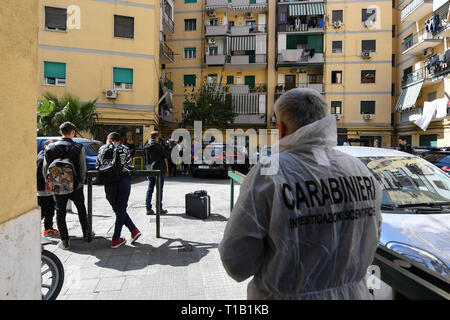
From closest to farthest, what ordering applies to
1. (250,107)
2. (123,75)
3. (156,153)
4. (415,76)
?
1. (156,153)
2. (123,75)
3. (415,76)
4. (250,107)

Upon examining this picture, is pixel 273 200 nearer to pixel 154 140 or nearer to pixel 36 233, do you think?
pixel 36 233

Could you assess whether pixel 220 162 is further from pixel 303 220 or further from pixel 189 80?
pixel 189 80

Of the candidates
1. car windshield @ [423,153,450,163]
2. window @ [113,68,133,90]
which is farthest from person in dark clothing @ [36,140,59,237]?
window @ [113,68,133,90]

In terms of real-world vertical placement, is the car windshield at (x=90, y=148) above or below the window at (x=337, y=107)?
below

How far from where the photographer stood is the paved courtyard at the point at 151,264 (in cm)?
333

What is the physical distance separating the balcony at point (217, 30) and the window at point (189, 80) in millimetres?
4321

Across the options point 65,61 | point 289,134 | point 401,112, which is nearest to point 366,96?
point 401,112

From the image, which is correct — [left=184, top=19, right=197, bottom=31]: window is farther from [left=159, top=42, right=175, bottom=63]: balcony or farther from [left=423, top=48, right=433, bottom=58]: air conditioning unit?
[left=423, top=48, right=433, bottom=58]: air conditioning unit

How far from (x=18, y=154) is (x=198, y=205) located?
4743 millimetres

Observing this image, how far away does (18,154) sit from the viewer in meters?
2.19

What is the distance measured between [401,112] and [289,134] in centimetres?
3087

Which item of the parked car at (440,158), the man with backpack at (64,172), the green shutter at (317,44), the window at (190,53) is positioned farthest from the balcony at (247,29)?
the man with backpack at (64,172)

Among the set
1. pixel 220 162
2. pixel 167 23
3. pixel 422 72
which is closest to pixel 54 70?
pixel 167 23

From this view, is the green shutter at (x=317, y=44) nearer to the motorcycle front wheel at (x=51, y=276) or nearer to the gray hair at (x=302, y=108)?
the motorcycle front wheel at (x=51, y=276)
